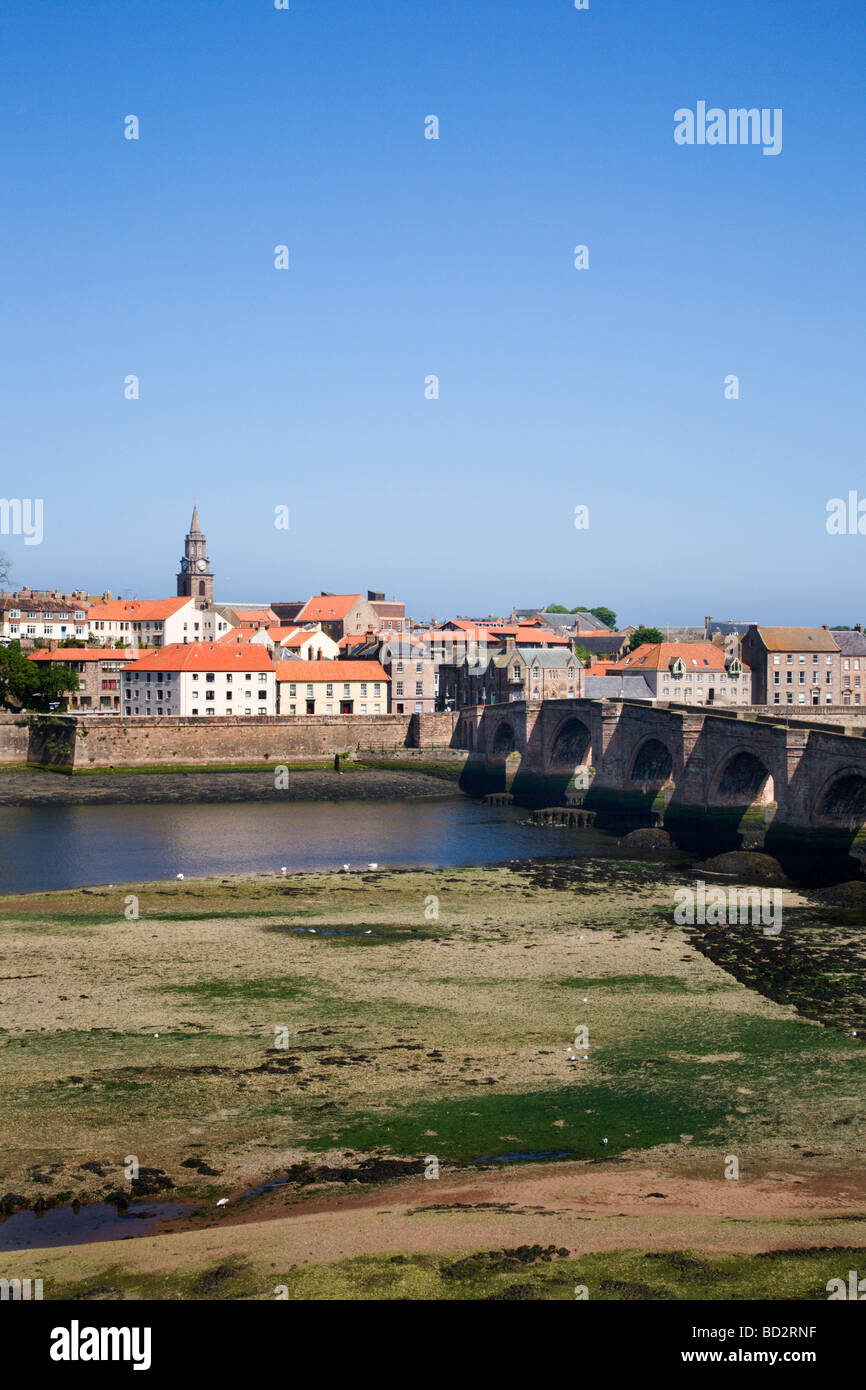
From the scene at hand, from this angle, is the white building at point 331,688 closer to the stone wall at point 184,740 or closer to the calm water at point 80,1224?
the stone wall at point 184,740

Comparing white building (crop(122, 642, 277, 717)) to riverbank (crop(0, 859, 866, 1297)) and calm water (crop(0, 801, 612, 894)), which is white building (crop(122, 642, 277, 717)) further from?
riverbank (crop(0, 859, 866, 1297))

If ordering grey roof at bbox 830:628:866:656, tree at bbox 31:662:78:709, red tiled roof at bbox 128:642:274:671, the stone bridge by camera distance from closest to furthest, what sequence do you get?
1. the stone bridge
2. tree at bbox 31:662:78:709
3. red tiled roof at bbox 128:642:274:671
4. grey roof at bbox 830:628:866:656

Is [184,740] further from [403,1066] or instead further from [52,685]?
[403,1066]

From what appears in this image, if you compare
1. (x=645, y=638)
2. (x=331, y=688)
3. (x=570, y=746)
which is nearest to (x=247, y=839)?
(x=570, y=746)

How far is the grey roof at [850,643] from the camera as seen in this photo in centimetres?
14238

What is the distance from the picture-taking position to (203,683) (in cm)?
12238

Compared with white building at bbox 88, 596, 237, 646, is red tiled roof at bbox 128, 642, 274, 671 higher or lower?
lower

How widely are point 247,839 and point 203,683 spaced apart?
43336 mm

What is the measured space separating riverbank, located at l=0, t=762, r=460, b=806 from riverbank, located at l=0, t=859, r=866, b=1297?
158 ft

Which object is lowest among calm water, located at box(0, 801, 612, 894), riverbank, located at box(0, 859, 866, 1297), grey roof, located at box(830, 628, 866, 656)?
calm water, located at box(0, 801, 612, 894)

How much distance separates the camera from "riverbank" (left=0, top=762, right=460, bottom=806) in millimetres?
100812

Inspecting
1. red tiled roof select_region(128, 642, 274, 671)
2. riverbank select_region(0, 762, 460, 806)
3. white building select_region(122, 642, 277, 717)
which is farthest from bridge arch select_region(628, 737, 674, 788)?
red tiled roof select_region(128, 642, 274, 671)

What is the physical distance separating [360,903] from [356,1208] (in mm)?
32787
